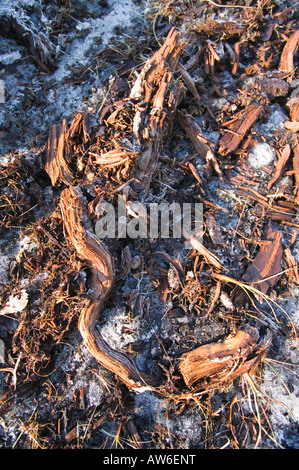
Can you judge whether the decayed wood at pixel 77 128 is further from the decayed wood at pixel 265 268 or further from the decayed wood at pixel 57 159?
the decayed wood at pixel 265 268

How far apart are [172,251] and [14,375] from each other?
130 centimetres

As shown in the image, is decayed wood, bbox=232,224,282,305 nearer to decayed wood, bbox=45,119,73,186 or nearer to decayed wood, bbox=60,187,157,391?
decayed wood, bbox=60,187,157,391

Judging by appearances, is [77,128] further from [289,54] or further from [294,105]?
[289,54]

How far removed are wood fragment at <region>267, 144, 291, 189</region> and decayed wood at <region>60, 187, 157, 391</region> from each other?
1424 millimetres

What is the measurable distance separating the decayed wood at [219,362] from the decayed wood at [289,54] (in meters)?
2.26

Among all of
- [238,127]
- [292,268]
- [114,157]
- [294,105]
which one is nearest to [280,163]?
[238,127]

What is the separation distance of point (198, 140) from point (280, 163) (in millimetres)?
689

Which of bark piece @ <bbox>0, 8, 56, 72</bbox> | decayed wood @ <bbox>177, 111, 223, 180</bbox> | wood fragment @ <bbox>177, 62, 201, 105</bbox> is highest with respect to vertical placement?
bark piece @ <bbox>0, 8, 56, 72</bbox>

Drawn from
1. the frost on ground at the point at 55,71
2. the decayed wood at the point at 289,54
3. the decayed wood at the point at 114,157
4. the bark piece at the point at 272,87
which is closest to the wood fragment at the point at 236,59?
the bark piece at the point at 272,87

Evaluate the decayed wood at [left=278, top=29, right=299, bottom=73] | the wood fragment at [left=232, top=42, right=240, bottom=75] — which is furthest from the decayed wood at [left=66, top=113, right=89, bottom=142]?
the decayed wood at [left=278, top=29, right=299, bottom=73]

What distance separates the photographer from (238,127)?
95.3 inches

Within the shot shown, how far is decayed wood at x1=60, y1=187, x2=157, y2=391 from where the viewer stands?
1.87m

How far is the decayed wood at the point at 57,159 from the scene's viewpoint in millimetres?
2213

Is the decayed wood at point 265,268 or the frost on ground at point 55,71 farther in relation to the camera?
the frost on ground at point 55,71
